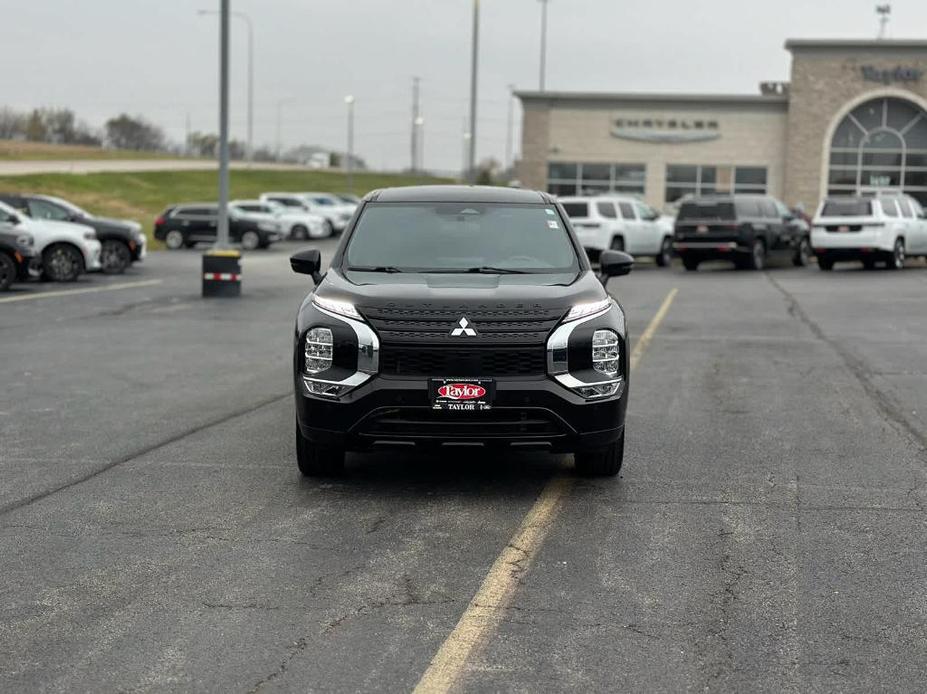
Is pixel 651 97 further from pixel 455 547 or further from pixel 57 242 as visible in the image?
pixel 455 547

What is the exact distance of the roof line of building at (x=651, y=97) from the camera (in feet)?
178

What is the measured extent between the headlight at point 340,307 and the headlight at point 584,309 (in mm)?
1145

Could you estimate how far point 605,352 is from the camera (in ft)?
22.3

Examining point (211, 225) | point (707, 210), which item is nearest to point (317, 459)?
point (707, 210)

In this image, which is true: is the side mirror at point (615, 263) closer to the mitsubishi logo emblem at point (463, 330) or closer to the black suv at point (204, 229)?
the mitsubishi logo emblem at point (463, 330)

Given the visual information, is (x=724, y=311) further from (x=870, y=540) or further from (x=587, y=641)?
(x=587, y=641)

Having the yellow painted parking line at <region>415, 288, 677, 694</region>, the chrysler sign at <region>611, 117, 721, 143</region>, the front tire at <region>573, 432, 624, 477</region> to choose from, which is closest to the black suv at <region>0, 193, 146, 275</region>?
the front tire at <region>573, 432, 624, 477</region>

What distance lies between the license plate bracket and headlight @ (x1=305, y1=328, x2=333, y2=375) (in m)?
0.63

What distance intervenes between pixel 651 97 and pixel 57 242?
118ft

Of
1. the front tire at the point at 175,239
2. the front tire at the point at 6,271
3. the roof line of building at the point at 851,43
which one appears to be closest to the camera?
the front tire at the point at 6,271

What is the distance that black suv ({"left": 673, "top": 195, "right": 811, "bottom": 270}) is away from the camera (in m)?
30.3

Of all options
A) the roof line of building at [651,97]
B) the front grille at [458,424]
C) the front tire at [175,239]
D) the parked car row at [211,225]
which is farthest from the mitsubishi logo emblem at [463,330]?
the roof line of building at [651,97]

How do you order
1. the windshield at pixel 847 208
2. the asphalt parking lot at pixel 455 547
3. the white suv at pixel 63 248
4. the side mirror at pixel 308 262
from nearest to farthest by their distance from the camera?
the asphalt parking lot at pixel 455 547, the side mirror at pixel 308 262, the white suv at pixel 63 248, the windshield at pixel 847 208

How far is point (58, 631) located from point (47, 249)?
2131 cm
